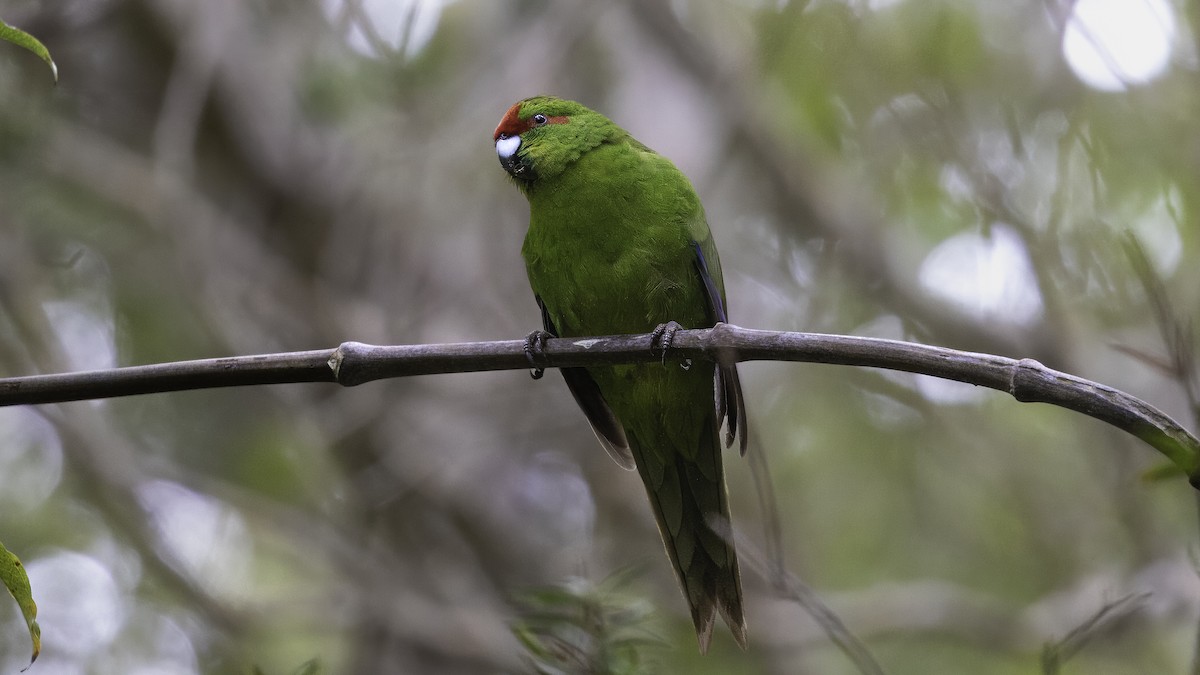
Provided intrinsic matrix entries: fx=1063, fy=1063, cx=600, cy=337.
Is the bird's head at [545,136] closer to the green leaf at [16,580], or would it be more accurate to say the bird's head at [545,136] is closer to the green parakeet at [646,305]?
the green parakeet at [646,305]

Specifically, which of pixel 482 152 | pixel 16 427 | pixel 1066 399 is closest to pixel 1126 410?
pixel 1066 399

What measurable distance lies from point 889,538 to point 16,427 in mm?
5387

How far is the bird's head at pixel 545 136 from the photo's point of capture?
3.79 metres

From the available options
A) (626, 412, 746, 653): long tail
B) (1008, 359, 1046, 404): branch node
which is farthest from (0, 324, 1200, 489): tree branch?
(626, 412, 746, 653): long tail

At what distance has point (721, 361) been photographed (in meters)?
2.25

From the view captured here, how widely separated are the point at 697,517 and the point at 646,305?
0.74 m

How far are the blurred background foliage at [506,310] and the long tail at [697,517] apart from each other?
1725mm

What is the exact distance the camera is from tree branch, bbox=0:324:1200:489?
170cm

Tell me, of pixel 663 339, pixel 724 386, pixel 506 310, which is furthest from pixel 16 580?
pixel 506 310

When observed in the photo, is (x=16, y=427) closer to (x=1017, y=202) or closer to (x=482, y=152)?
(x=482, y=152)

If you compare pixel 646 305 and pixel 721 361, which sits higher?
pixel 646 305

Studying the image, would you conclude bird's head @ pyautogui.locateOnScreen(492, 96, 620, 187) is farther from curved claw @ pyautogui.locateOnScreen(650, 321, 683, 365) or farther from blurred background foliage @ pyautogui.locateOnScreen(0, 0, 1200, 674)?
blurred background foliage @ pyautogui.locateOnScreen(0, 0, 1200, 674)

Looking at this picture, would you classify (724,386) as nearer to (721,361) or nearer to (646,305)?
(646,305)

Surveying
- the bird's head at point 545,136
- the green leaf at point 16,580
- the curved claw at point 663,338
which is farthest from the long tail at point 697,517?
the green leaf at point 16,580
